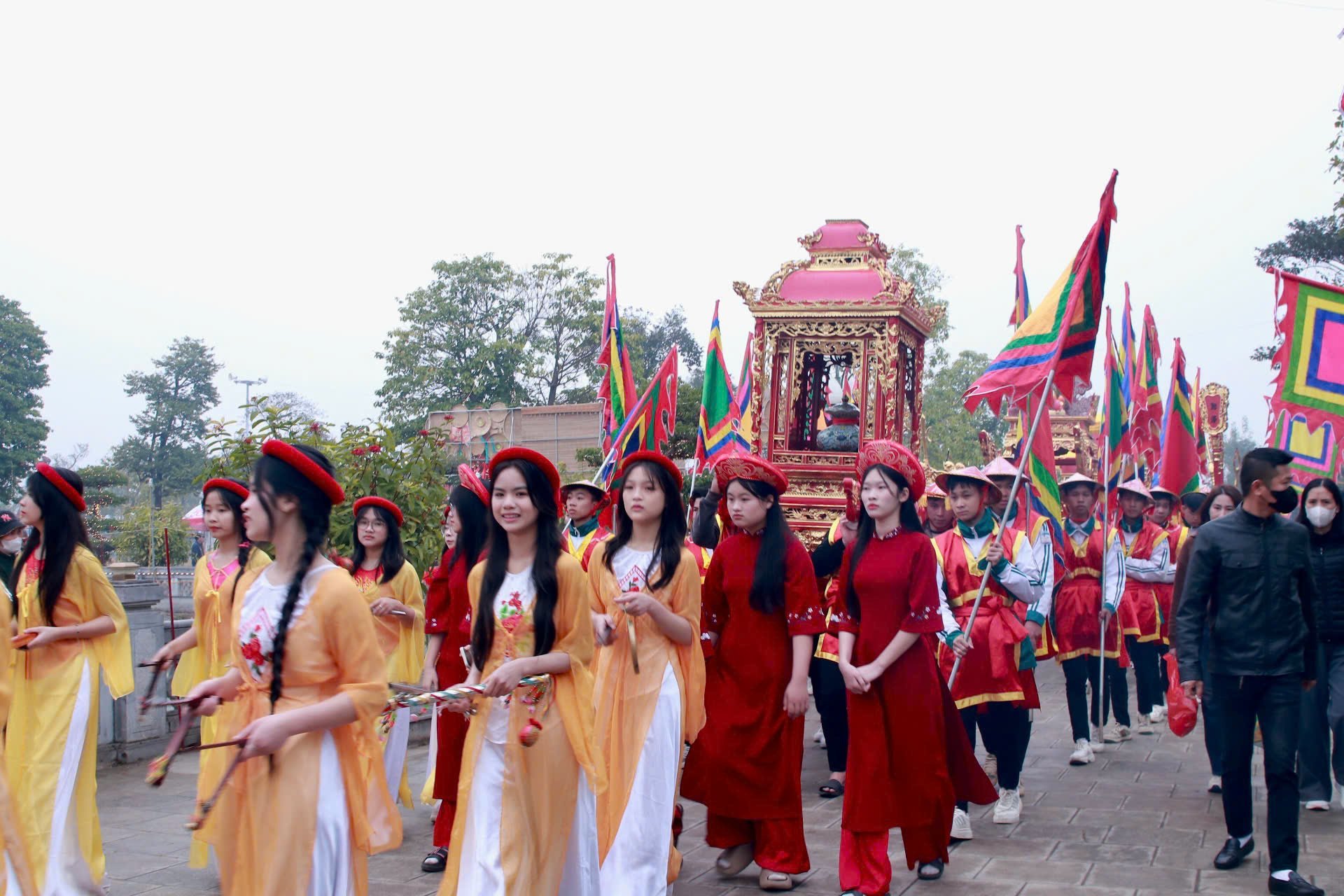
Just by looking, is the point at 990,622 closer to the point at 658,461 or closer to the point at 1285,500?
the point at 1285,500

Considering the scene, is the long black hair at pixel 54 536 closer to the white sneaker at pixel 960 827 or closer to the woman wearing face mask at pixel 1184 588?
the white sneaker at pixel 960 827

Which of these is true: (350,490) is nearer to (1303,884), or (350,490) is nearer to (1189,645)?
(1189,645)

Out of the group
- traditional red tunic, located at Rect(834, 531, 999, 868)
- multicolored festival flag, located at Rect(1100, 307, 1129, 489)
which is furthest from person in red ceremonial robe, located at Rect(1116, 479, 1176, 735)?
traditional red tunic, located at Rect(834, 531, 999, 868)

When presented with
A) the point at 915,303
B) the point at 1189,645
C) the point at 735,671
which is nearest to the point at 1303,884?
the point at 1189,645

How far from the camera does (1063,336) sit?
22.5 feet

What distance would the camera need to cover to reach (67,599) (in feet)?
17.4

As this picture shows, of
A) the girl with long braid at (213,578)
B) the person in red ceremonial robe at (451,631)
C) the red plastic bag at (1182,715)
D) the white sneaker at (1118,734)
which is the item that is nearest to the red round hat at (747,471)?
the person in red ceremonial robe at (451,631)

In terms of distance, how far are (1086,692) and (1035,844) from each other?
261 cm

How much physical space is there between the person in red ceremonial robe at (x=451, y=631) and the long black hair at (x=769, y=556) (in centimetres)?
123

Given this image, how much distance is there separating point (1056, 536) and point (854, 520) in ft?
6.02

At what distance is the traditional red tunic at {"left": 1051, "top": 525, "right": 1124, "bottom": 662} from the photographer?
868cm

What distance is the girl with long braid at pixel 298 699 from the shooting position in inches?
123

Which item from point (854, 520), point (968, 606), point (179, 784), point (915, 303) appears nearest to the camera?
point (968, 606)

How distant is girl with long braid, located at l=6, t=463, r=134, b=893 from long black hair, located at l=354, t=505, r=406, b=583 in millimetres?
1535
